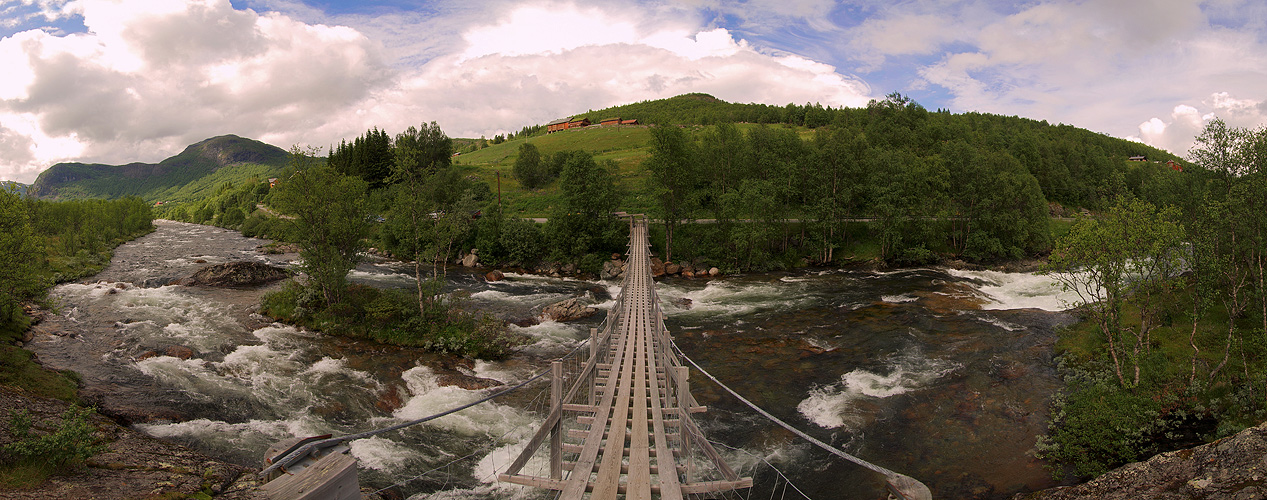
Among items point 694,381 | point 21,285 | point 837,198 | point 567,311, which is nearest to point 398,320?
point 567,311

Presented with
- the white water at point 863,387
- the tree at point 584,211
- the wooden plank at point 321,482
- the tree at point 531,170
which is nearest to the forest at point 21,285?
the wooden plank at point 321,482

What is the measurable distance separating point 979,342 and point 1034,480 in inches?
384

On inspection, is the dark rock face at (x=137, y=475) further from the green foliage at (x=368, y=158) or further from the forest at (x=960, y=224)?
the green foliage at (x=368, y=158)

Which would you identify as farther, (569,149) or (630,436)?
(569,149)

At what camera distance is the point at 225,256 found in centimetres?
4366

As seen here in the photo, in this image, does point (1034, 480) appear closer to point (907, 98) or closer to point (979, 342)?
point (979, 342)

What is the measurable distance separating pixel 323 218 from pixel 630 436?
19.5 metres

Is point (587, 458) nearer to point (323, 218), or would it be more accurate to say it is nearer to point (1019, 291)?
point (323, 218)

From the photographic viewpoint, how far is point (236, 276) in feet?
95.9

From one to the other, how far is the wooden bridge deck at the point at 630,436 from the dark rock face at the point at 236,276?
993 inches

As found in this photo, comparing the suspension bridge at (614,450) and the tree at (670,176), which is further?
the tree at (670,176)

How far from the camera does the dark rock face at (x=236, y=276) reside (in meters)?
28.5

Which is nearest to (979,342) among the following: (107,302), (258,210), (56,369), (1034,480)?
(1034,480)

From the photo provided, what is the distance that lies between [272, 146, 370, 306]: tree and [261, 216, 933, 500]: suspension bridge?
12.0 m
